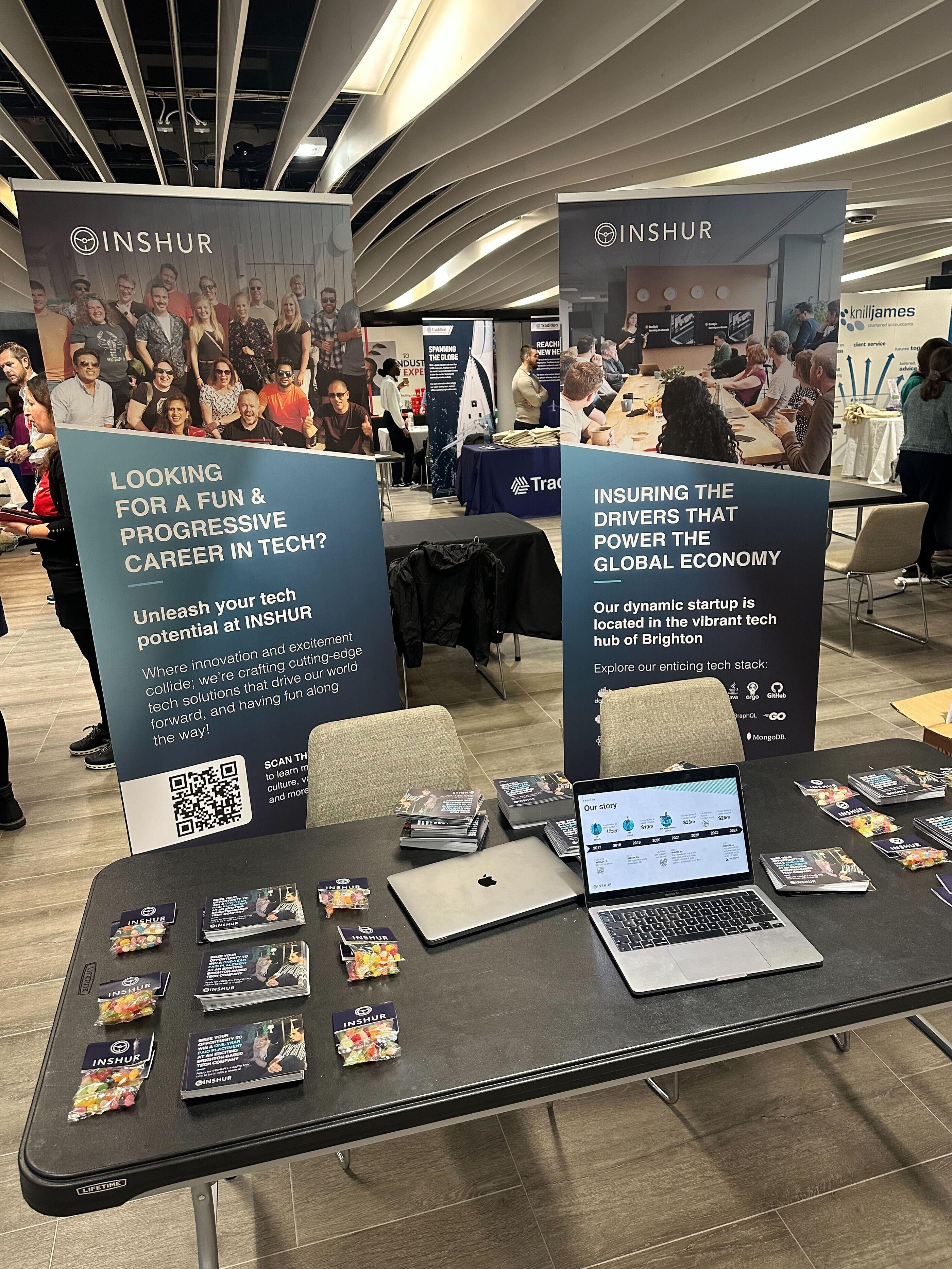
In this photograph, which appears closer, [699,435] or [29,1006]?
[29,1006]

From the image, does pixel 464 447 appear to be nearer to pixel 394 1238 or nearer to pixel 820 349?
pixel 820 349

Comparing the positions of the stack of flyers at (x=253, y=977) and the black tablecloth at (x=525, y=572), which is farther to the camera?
the black tablecloth at (x=525, y=572)

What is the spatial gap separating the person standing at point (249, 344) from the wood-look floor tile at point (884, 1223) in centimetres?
272

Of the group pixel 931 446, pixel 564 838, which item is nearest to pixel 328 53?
pixel 564 838

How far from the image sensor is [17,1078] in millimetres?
2439

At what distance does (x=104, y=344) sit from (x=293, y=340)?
0.58 meters

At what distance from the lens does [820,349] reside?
3.17 meters

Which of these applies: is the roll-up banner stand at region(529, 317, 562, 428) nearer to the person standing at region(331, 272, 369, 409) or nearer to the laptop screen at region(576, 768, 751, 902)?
the person standing at region(331, 272, 369, 409)

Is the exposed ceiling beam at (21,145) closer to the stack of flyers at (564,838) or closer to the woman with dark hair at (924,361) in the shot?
the stack of flyers at (564,838)

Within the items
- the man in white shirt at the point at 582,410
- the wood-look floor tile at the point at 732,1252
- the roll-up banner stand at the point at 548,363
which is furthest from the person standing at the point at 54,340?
the roll-up banner stand at the point at 548,363

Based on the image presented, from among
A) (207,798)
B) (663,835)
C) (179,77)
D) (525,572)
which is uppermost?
(179,77)

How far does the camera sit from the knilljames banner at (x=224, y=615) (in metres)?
2.79

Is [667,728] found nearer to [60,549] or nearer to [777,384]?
[777,384]

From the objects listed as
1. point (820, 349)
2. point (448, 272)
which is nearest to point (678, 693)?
point (820, 349)
